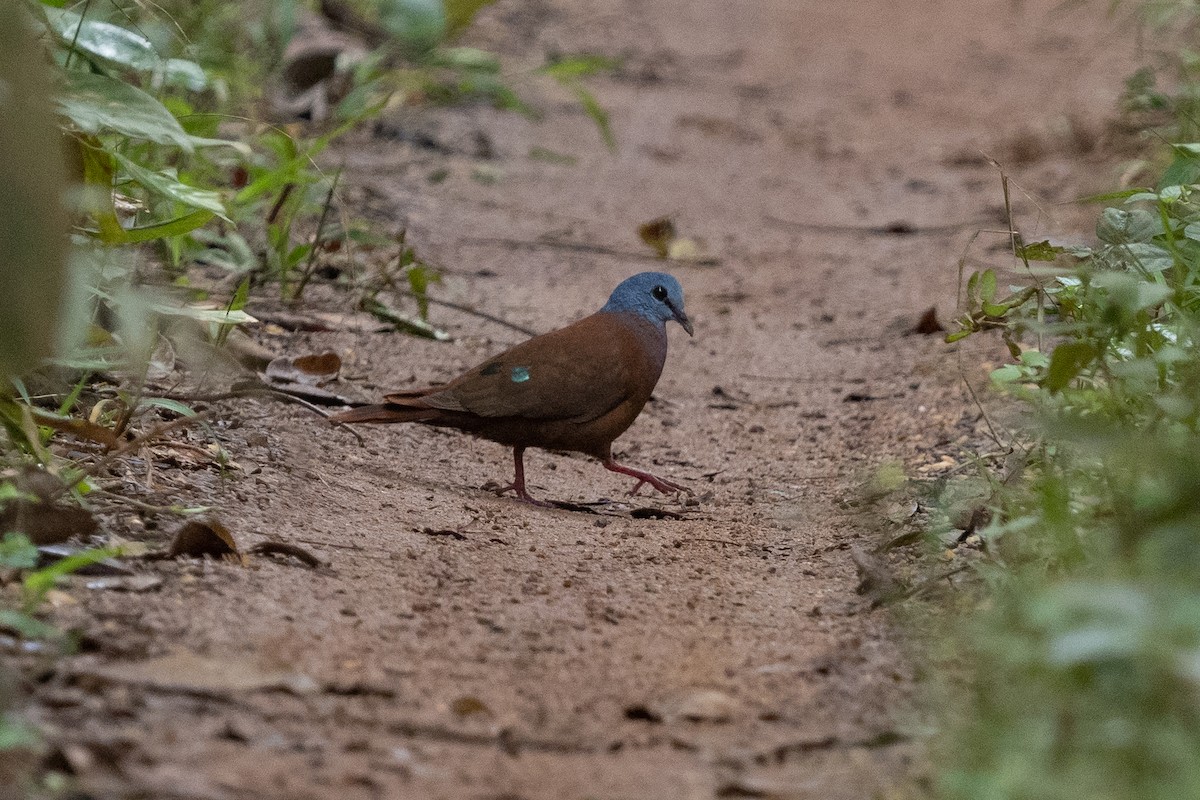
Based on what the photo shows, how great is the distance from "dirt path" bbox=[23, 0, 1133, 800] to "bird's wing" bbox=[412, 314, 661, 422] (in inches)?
10.6

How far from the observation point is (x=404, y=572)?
10.3 ft

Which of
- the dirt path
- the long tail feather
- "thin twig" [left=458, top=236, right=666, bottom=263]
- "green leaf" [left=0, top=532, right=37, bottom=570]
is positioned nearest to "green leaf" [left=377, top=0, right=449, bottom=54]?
the dirt path

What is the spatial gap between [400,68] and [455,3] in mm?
1213

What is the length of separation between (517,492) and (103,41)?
5.56 ft

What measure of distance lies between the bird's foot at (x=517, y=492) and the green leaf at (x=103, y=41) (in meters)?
1.53

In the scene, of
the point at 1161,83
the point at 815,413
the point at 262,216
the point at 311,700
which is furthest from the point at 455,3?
the point at 311,700

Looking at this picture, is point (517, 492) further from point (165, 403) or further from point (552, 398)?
point (165, 403)

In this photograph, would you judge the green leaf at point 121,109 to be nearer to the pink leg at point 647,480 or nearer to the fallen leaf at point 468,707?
the fallen leaf at point 468,707

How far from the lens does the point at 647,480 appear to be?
4.32m

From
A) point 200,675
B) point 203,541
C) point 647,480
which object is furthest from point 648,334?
point 200,675

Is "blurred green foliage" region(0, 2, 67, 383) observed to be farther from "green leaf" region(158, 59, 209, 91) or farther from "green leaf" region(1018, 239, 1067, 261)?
"green leaf" region(1018, 239, 1067, 261)

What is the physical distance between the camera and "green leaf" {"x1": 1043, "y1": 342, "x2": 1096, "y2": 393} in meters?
2.72

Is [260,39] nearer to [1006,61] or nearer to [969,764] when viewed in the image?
[969,764]

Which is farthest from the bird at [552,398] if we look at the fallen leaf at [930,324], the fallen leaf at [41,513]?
the fallen leaf at [930,324]
